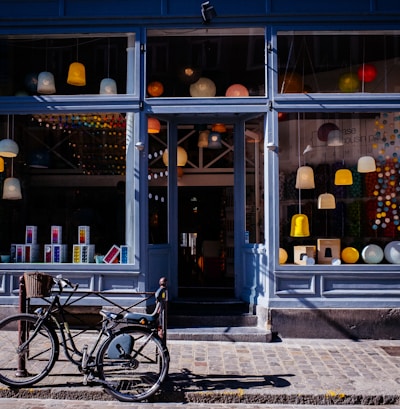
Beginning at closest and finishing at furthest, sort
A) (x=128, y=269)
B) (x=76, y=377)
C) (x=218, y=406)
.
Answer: (x=218, y=406), (x=76, y=377), (x=128, y=269)

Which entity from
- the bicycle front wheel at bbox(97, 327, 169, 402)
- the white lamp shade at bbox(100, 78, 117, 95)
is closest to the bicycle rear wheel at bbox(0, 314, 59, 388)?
the bicycle front wheel at bbox(97, 327, 169, 402)

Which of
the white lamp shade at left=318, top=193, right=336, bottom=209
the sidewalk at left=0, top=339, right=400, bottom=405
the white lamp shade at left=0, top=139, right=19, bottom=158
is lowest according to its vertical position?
the sidewalk at left=0, top=339, right=400, bottom=405

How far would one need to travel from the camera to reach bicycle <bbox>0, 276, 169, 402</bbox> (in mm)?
5527

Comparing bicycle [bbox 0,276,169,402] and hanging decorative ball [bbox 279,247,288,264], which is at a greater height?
hanging decorative ball [bbox 279,247,288,264]

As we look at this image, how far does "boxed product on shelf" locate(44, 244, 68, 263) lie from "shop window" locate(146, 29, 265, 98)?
2.90 m

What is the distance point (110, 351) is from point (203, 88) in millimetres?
4722

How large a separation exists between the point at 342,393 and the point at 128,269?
12.3 feet

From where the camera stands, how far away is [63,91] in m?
8.44

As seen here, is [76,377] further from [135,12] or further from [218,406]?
[135,12]

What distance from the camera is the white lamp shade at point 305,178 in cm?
838

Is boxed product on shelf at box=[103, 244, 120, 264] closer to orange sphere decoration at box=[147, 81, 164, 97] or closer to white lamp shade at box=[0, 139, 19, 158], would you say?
white lamp shade at box=[0, 139, 19, 158]

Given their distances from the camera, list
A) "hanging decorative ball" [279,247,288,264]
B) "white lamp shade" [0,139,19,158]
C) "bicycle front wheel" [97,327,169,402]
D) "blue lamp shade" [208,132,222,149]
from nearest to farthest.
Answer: "bicycle front wheel" [97,327,169,402], "hanging decorative ball" [279,247,288,264], "white lamp shade" [0,139,19,158], "blue lamp shade" [208,132,222,149]

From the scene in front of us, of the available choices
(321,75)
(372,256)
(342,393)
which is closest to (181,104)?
(321,75)

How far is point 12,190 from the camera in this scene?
28.2ft
